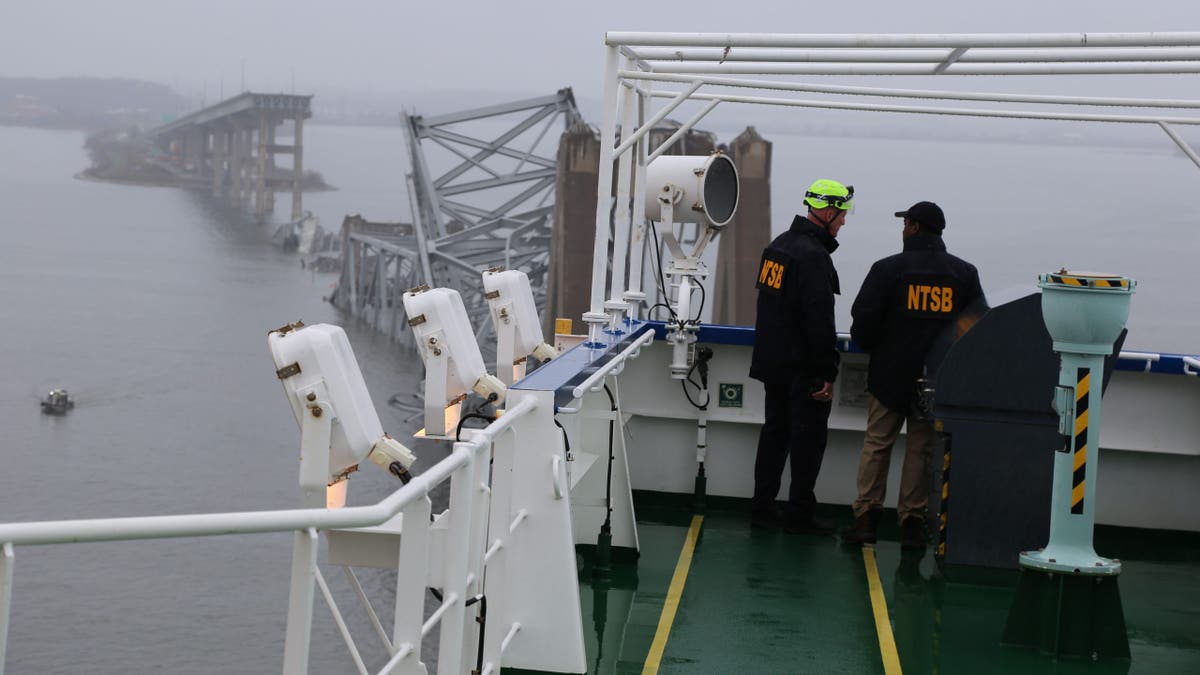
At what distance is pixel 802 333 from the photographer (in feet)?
21.0

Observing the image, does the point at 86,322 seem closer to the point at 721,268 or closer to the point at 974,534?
the point at 721,268

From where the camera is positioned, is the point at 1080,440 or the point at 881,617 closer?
the point at 1080,440

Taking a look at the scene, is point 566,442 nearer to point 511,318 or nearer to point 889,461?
point 511,318

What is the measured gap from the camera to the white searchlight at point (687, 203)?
7383 millimetres

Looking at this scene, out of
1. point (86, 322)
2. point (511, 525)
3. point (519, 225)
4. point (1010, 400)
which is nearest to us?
point (511, 525)

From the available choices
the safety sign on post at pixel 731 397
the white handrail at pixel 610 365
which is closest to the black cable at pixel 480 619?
the white handrail at pixel 610 365

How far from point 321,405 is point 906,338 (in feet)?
11.3

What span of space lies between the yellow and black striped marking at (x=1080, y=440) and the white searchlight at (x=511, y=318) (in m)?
2.28

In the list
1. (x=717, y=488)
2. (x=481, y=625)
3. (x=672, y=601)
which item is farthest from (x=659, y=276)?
(x=481, y=625)

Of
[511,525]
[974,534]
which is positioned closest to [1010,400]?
[974,534]

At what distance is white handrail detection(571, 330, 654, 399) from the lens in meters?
4.59

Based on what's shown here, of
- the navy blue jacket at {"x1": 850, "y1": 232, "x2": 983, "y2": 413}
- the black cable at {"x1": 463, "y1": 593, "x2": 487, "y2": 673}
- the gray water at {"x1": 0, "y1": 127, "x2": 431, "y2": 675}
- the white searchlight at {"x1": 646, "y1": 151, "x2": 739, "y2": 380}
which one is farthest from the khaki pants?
the gray water at {"x1": 0, "y1": 127, "x2": 431, "y2": 675}

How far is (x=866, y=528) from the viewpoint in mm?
6430

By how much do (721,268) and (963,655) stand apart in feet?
202
